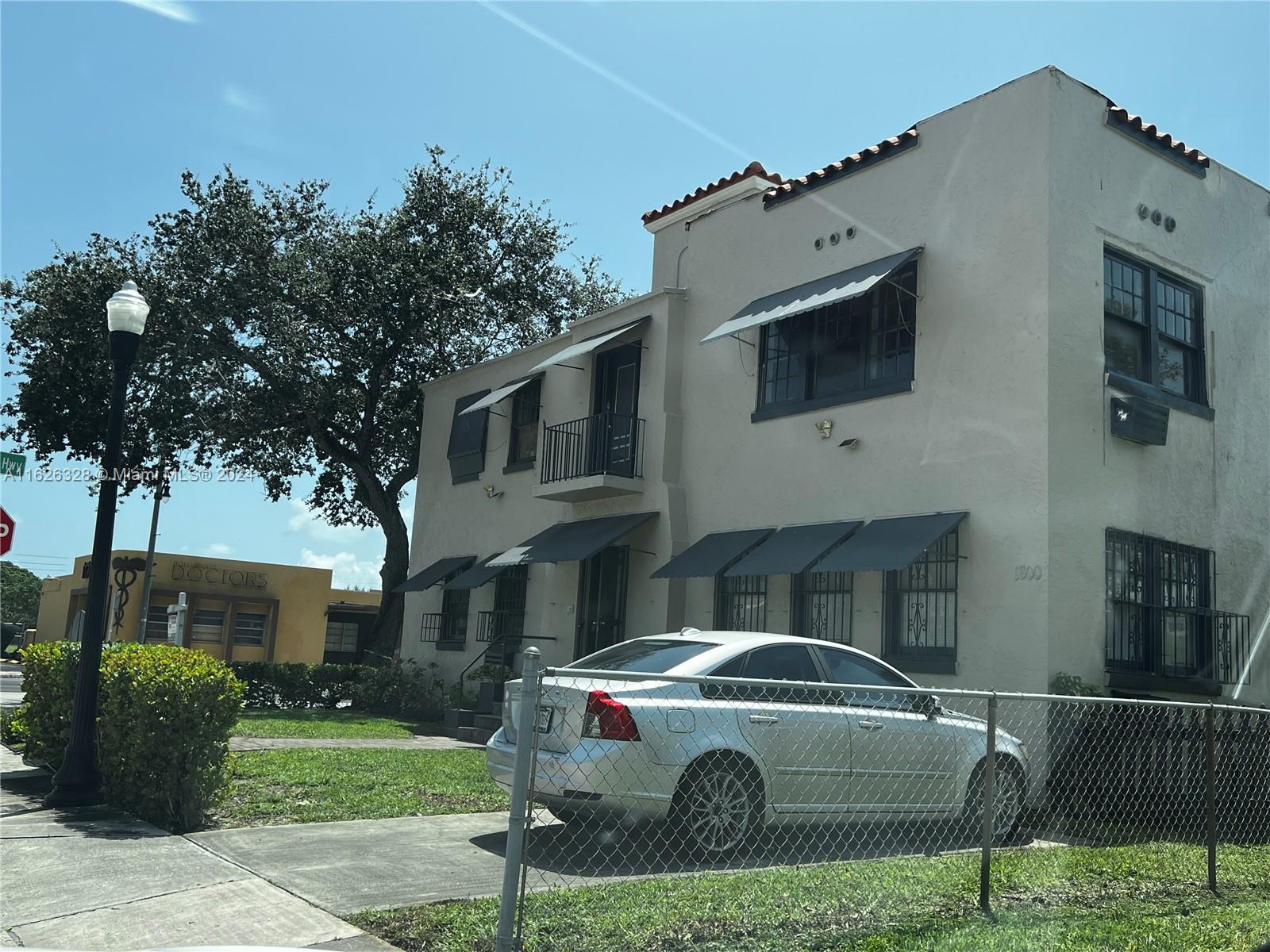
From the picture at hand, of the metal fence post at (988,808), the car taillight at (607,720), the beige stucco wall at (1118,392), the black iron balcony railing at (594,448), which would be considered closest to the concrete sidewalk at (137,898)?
the car taillight at (607,720)

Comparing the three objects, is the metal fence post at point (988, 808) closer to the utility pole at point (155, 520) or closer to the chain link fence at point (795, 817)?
the chain link fence at point (795, 817)

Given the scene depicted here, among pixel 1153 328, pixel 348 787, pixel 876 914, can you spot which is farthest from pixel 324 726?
pixel 876 914

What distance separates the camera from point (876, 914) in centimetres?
573

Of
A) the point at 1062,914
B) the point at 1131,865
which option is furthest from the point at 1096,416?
the point at 1062,914

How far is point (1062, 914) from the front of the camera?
6000 mm

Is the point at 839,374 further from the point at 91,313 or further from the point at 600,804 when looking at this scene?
the point at 91,313

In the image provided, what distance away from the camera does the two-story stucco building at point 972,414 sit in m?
11.3

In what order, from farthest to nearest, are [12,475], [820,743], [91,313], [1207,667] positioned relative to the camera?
[91,313] < [1207,667] < [12,475] < [820,743]

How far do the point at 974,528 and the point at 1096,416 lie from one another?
168 centimetres

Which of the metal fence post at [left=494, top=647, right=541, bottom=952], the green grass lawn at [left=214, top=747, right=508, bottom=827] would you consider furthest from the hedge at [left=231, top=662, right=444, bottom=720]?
the metal fence post at [left=494, top=647, right=541, bottom=952]

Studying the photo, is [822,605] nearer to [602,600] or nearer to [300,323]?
[602,600]

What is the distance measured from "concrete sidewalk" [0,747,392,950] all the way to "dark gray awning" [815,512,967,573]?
22.6 feet

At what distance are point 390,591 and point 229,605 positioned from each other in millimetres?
16449

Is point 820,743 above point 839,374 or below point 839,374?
below
